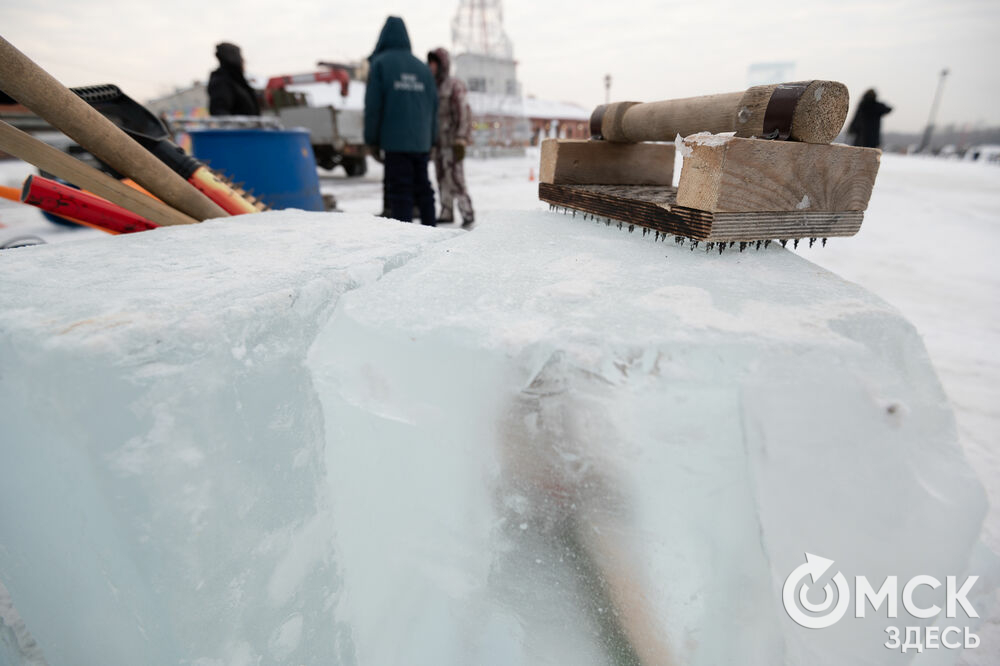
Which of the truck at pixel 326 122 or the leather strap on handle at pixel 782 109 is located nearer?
the leather strap on handle at pixel 782 109

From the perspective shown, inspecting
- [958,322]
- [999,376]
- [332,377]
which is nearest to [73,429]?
[332,377]

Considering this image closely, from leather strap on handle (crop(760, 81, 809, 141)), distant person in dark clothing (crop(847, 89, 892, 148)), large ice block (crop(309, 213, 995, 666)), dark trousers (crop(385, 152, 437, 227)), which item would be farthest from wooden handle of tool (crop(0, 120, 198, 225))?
distant person in dark clothing (crop(847, 89, 892, 148))

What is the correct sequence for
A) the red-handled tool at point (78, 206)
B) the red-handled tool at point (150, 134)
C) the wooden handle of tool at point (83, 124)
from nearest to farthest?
the wooden handle of tool at point (83, 124), the red-handled tool at point (78, 206), the red-handled tool at point (150, 134)

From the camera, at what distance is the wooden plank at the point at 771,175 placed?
102 cm

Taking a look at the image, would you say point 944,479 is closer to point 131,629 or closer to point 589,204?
point 589,204

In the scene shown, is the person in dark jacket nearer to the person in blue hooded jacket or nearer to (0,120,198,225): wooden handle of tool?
the person in blue hooded jacket

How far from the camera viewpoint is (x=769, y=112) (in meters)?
1.08

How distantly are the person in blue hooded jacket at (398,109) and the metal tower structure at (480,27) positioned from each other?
57.0 feet

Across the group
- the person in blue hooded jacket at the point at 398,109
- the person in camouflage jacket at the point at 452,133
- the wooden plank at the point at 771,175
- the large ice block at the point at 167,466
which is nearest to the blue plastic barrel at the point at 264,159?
the person in blue hooded jacket at the point at 398,109

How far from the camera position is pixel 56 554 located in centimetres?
87

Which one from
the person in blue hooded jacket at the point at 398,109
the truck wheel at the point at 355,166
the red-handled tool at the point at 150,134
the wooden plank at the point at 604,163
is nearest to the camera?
the wooden plank at the point at 604,163

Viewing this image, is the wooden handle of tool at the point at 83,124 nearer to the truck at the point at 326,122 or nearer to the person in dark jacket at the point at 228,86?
the person in dark jacket at the point at 228,86

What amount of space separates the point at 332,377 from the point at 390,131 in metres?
3.56

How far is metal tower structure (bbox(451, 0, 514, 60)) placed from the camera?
18.2 m
